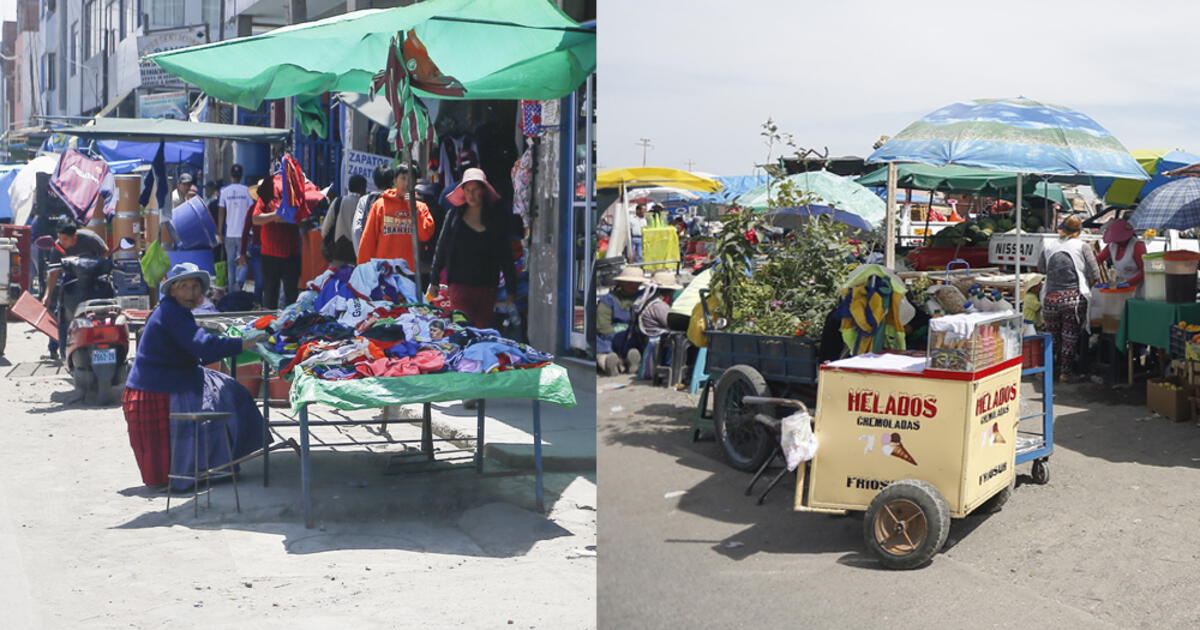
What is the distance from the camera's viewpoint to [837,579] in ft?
12.2

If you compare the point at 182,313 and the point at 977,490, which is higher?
the point at 182,313

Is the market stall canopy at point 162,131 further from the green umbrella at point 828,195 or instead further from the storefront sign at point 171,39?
the green umbrella at point 828,195

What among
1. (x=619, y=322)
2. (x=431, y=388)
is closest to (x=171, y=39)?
(x=431, y=388)

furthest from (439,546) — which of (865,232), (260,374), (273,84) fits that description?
(865,232)

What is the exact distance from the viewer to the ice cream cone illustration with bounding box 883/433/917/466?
3.89m

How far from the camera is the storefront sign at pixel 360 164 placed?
28.7ft

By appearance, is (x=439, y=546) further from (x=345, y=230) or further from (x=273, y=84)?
(x=345, y=230)

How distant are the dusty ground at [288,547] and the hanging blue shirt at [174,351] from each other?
456 mm

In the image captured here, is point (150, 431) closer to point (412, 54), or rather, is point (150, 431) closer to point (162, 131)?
point (412, 54)

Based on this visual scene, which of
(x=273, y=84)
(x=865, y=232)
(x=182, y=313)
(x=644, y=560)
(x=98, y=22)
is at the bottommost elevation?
(x=644, y=560)

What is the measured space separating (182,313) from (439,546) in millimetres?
1467

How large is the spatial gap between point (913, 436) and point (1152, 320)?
3.52 metres

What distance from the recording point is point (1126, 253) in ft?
24.2

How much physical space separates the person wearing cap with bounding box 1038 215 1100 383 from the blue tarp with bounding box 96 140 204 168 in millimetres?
6838
